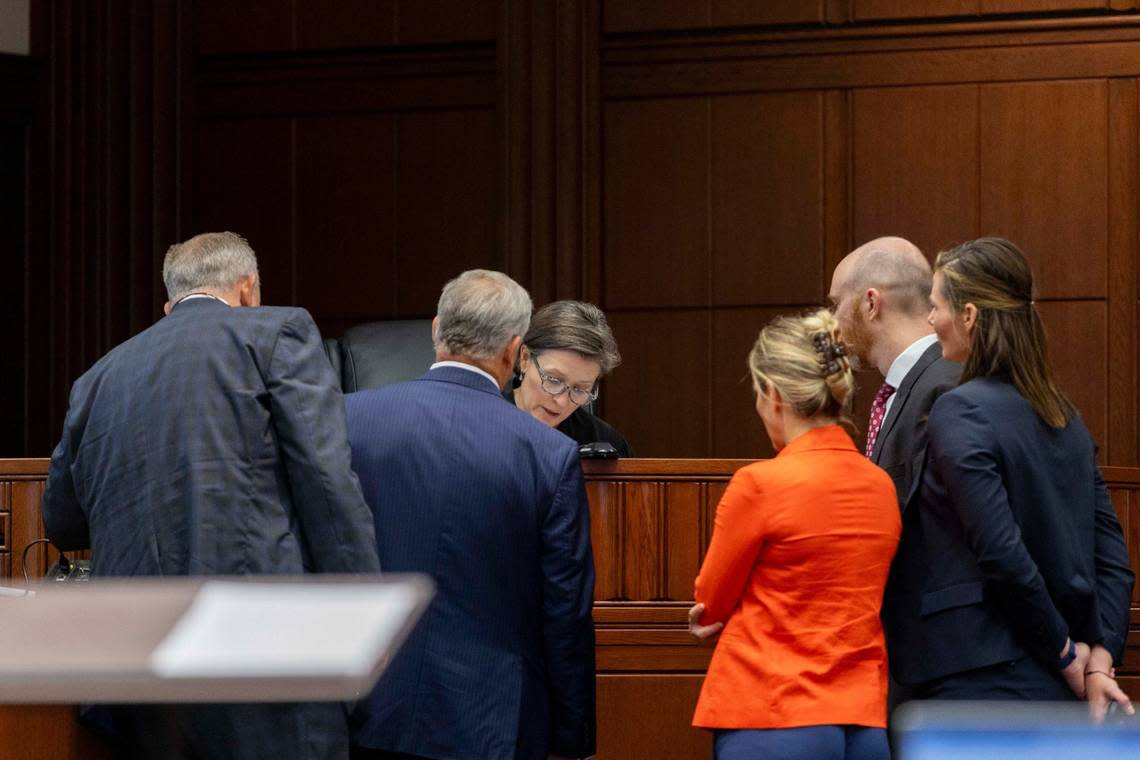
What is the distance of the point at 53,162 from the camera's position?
20.2ft

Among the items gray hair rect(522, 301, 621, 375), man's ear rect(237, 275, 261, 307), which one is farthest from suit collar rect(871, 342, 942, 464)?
man's ear rect(237, 275, 261, 307)

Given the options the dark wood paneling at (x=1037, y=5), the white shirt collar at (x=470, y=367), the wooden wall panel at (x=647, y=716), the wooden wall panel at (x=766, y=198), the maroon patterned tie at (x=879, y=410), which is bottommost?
the wooden wall panel at (x=647, y=716)

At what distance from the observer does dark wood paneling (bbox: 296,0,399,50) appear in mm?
6094

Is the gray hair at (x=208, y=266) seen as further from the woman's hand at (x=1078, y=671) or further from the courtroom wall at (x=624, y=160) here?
the courtroom wall at (x=624, y=160)

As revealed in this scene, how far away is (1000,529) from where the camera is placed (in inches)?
91.0

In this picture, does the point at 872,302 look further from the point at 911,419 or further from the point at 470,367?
the point at 470,367

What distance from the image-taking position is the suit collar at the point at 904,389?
2.63 metres

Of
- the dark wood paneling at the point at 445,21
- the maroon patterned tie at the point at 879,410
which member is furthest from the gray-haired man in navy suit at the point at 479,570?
the dark wood paneling at the point at 445,21

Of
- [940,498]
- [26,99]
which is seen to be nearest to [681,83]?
[26,99]

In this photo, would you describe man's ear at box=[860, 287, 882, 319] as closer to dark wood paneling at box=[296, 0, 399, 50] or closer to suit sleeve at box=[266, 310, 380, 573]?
suit sleeve at box=[266, 310, 380, 573]

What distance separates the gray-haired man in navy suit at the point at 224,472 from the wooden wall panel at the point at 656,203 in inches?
136

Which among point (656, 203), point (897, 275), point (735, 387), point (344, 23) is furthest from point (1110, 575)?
point (344, 23)

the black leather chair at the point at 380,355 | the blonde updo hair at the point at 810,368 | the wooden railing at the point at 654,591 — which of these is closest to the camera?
the blonde updo hair at the point at 810,368

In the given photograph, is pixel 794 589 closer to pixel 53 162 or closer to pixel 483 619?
pixel 483 619
